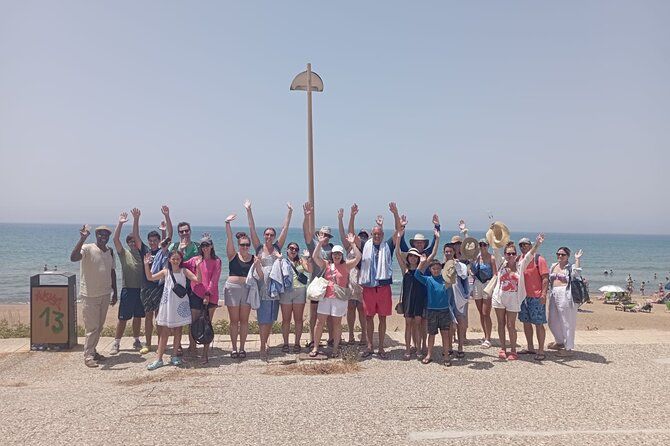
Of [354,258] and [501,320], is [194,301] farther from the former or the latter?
[501,320]

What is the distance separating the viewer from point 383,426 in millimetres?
4781

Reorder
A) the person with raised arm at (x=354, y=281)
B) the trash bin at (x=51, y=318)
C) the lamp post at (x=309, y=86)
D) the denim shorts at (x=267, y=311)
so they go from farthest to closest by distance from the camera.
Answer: the lamp post at (x=309, y=86)
the trash bin at (x=51, y=318)
the person with raised arm at (x=354, y=281)
the denim shorts at (x=267, y=311)

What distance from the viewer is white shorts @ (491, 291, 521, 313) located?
751 centimetres

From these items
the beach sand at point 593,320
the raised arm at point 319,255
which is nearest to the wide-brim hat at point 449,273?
the raised arm at point 319,255

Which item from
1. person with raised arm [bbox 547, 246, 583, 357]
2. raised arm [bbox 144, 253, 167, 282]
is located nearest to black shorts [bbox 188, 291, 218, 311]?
raised arm [bbox 144, 253, 167, 282]

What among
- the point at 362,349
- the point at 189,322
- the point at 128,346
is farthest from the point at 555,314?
the point at 128,346

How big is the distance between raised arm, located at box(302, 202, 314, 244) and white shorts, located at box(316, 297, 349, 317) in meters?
1.16

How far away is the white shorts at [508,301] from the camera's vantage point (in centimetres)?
751

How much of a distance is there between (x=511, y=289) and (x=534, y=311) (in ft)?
1.82

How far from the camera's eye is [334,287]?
7605 millimetres

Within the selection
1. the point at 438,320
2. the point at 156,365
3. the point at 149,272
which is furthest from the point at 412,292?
the point at 149,272

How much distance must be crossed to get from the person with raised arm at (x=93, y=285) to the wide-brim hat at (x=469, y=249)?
19.1ft

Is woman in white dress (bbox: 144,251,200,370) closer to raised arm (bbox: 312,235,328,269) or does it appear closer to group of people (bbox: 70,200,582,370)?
group of people (bbox: 70,200,582,370)

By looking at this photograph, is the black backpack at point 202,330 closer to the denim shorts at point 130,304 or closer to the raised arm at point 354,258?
the denim shorts at point 130,304
